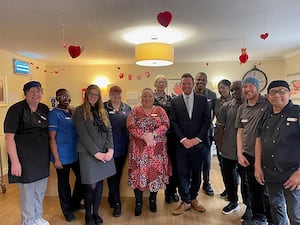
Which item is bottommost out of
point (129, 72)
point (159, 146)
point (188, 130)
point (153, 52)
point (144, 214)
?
point (144, 214)

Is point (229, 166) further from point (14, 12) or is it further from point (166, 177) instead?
point (14, 12)

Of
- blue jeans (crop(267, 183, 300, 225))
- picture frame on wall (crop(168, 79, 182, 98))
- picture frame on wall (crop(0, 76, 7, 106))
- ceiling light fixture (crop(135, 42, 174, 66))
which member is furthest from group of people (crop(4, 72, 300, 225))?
picture frame on wall (crop(168, 79, 182, 98))

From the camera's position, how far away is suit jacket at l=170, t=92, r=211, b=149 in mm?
2852

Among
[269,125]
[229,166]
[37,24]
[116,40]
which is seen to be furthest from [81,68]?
[269,125]

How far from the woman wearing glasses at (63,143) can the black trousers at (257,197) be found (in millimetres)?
1759

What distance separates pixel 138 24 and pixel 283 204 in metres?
2.54

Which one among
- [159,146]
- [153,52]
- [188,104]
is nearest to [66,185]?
[159,146]

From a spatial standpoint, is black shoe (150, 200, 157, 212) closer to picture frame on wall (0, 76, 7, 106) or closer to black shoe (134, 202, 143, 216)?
black shoe (134, 202, 143, 216)

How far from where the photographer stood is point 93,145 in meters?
2.47

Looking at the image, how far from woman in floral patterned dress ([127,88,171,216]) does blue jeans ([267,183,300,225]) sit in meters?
1.18

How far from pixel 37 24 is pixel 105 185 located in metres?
2.28

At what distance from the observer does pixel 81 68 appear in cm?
655

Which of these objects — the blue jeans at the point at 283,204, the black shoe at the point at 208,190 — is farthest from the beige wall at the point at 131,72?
the blue jeans at the point at 283,204

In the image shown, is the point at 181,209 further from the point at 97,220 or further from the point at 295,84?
the point at 295,84
